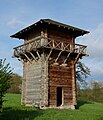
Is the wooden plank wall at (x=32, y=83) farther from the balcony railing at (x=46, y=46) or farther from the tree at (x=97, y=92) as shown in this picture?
the tree at (x=97, y=92)

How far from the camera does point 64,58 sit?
30594 millimetres

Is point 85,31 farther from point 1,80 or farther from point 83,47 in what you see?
point 1,80

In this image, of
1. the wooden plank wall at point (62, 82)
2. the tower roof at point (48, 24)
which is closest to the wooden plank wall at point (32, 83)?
the wooden plank wall at point (62, 82)

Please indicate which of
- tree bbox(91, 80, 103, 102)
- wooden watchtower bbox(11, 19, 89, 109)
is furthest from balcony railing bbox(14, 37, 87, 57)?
tree bbox(91, 80, 103, 102)

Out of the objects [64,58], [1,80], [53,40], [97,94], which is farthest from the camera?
[97,94]

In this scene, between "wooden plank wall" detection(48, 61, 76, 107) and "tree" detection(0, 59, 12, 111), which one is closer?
"tree" detection(0, 59, 12, 111)

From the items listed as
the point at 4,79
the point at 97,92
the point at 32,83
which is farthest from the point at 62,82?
the point at 97,92

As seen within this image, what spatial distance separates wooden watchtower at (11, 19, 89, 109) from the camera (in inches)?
1108

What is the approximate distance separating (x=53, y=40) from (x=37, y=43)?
1743 millimetres

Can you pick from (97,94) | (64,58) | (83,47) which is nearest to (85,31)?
(83,47)

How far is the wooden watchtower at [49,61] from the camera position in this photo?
28.1 metres

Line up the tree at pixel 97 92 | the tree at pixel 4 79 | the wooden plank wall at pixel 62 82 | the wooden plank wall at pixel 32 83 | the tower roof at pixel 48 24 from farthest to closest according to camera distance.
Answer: the tree at pixel 97 92 < the wooden plank wall at pixel 32 83 < the wooden plank wall at pixel 62 82 < the tower roof at pixel 48 24 < the tree at pixel 4 79

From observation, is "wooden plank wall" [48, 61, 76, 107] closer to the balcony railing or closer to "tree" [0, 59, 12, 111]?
the balcony railing

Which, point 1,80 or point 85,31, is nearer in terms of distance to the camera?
point 1,80
